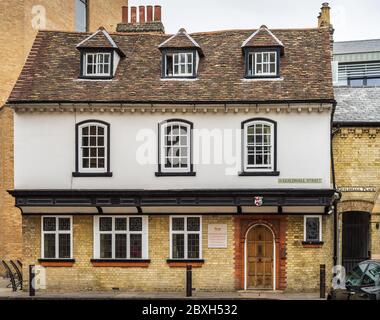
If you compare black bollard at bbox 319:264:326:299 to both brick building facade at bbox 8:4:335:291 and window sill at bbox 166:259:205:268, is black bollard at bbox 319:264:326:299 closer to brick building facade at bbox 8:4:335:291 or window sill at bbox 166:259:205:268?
brick building facade at bbox 8:4:335:291

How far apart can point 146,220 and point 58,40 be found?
7362 millimetres

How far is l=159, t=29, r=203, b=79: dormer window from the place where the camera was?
19.0m

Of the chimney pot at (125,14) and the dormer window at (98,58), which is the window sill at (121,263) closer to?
the dormer window at (98,58)

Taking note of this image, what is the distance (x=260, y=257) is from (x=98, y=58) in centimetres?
835

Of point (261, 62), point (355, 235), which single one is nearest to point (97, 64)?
point (261, 62)

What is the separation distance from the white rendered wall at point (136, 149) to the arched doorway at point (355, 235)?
387 cm

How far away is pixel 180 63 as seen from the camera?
754 inches

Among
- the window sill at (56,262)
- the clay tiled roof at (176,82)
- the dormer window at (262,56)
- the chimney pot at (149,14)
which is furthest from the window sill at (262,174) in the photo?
the chimney pot at (149,14)

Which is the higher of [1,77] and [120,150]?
[1,77]

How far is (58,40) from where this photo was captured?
67.5ft

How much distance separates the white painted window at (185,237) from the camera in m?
18.1

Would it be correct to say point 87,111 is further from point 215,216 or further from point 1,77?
point 1,77

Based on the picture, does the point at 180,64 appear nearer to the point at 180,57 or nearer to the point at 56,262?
the point at 180,57
